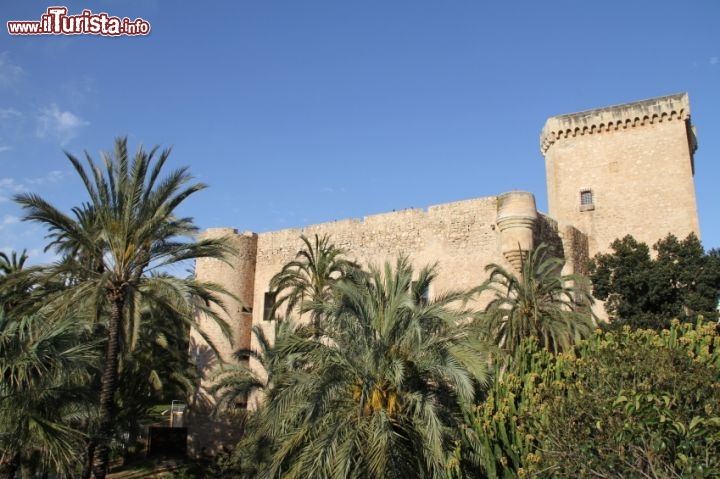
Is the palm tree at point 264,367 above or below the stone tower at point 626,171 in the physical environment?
below

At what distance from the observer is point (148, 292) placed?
1246 centimetres

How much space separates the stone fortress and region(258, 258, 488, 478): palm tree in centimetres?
703

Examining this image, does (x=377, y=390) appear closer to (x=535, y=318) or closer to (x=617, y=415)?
(x=617, y=415)

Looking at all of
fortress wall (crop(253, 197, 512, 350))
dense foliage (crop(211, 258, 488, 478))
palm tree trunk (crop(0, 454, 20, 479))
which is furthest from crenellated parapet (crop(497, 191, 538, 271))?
palm tree trunk (crop(0, 454, 20, 479))

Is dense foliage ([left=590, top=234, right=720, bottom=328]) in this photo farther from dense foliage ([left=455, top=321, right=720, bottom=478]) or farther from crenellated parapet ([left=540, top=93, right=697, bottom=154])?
dense foliage ([left=455, top=321, right=720, bottom=478])

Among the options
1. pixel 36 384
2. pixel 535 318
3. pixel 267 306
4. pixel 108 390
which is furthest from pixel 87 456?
pixel 267 306

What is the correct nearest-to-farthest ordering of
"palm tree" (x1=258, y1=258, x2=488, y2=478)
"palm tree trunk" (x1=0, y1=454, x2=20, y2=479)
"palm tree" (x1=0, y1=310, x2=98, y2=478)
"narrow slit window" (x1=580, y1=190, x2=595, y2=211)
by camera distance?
"palm tree" (x1=0, y1=310, x2=98, y2=478)
"palm tree" (x1=258, y1=258, x2=488, y2=478)
"palm tree trunk" (x1=0, y1=454, x2=20, y2=479)
"narrow slit window" (x1=580, y1=190, x2=595, y2=211)

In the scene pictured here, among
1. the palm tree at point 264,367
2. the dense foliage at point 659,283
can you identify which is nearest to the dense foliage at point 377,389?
the palm tree at point 264,367

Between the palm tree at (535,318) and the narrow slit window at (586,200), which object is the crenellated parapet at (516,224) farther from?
the narrow slit window at (586,200)

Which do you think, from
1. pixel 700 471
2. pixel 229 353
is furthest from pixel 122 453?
pixel 700 471

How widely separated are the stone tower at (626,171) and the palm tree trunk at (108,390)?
43.0 ft

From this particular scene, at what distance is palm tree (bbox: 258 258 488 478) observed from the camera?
9.43 m

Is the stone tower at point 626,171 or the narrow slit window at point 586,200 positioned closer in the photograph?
the stone tower at point 626,171

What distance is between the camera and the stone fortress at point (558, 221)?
18.3 meters
